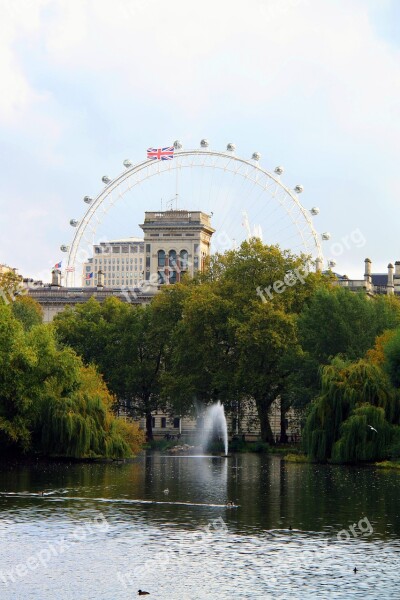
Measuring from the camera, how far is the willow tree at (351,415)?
78875mm

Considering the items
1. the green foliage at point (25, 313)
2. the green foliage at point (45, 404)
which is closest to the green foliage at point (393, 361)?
the green foliage at point (45, 404)

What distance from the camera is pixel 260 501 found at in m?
57.3

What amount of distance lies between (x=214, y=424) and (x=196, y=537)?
75.5 m

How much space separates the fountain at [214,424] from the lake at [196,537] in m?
48.1

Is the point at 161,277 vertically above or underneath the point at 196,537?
above

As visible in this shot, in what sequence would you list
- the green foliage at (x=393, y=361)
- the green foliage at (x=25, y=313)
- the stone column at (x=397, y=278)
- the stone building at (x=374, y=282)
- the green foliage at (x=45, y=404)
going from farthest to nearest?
the stone column at (x=397, y=278)
the stone building at (x=374, y=282)
the green foliage at (x=25, y=313)
the green foliage at (x=393, y=361)
the green foliage at (x=45, y=404)

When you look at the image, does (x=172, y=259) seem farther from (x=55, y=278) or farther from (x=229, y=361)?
(x=229, y=361)

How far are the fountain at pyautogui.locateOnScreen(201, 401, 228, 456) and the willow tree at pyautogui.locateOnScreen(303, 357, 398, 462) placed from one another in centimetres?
3464

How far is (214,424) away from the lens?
398 ft

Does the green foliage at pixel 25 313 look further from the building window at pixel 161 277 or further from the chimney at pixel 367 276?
the building window at pixel 161 277

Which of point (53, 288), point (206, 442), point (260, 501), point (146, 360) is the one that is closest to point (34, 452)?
point (260, 501)

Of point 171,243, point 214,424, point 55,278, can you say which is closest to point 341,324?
point 214,424

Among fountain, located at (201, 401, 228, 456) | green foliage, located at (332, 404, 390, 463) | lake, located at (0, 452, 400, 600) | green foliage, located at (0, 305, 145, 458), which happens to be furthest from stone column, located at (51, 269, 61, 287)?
lake, located at (0, 452, 400, 600)

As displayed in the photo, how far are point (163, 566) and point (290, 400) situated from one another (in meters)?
64.7
